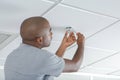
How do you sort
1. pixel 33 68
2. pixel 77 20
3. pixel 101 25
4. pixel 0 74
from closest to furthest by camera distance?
pixel 33 68 → pixel 77 20 → pixel 101 25 → pixel 0 74

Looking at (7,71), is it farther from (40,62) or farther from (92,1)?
(92,1)

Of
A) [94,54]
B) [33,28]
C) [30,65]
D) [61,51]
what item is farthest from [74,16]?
[94,54]

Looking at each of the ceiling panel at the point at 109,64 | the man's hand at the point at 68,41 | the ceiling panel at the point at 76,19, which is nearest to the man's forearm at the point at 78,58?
the man's hand at the point at 68,41

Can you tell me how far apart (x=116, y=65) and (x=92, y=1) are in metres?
2.22

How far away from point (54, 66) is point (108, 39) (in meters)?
1.19

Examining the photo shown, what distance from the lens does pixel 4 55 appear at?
2994mm

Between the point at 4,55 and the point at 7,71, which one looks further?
the point at 4,55

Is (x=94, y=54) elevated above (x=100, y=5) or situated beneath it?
situated beneath

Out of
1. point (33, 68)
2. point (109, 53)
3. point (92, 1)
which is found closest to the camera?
point (33, 68)

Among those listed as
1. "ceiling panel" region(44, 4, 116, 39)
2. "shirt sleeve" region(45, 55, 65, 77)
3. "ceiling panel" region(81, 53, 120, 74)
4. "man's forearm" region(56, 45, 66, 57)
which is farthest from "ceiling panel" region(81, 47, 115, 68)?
"shirt sleeve" region(45, 55, 65, 77)

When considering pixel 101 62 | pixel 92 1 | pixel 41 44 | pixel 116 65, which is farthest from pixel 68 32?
pixel 116 65

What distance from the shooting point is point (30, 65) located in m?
1.36

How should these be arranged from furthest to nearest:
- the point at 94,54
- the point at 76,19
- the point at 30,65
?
the point at 94,54 < the point at 76,19 < the point at 30,65

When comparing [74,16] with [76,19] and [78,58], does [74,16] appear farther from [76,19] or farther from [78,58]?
[78,58]
